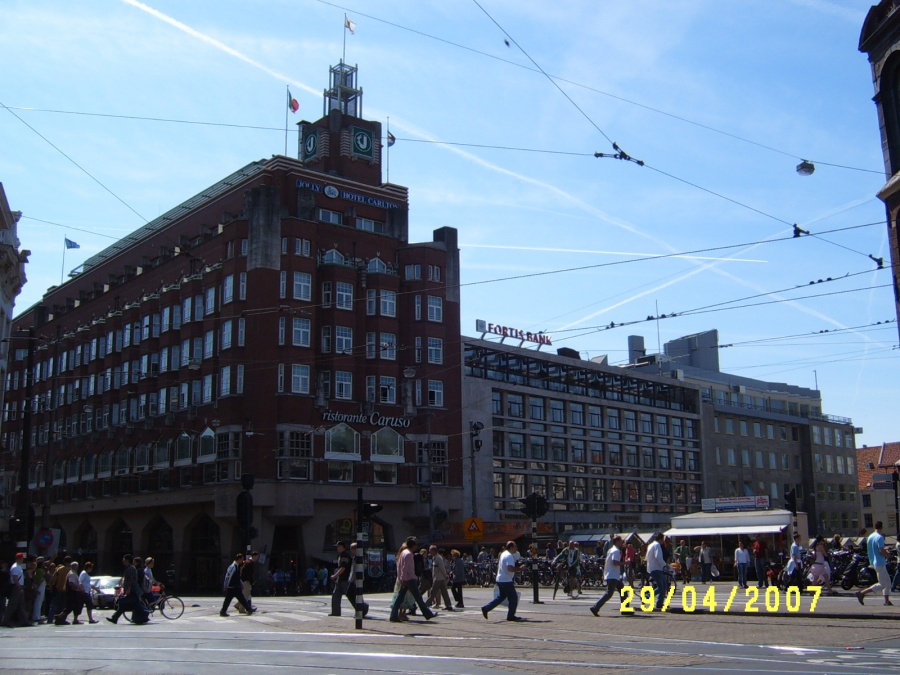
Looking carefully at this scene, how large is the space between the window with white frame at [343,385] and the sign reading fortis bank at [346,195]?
11.0m

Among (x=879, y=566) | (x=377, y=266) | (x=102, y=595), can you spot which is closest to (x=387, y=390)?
(x=377, y=266)

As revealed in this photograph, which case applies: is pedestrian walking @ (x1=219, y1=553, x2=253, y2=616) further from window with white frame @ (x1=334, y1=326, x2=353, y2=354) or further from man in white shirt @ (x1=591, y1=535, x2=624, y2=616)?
window with white frame @ (x1=334, y1=326, x2=353, y2=354)

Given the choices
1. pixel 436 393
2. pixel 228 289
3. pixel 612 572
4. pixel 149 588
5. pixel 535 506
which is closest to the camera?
pixel 612 572

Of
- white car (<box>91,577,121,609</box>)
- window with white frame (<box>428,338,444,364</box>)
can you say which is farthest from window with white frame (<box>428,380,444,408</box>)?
white car (<box>91,577,121,609</box>)

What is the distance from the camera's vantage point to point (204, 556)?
5497cm

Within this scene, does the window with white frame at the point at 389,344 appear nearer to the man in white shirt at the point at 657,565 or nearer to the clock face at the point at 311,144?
the clock face at the point at 311,144

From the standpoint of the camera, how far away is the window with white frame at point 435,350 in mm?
58062

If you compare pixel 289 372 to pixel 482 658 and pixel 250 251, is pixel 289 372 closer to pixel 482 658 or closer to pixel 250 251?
pixel 250 251

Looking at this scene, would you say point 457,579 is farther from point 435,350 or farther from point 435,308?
point 435,308

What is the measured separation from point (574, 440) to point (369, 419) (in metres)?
21.6

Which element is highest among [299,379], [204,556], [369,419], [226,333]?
[226,333]

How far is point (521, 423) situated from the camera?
6756 cm

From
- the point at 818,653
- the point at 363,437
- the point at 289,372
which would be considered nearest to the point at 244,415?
the point at 289,372
